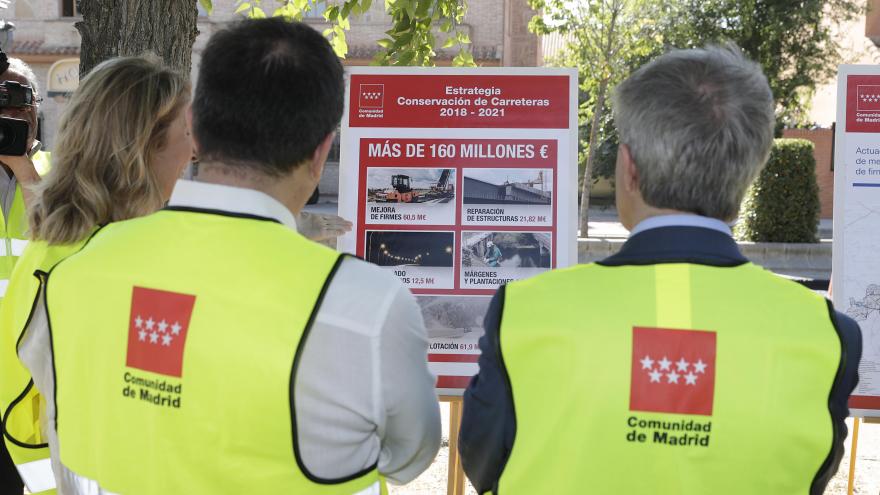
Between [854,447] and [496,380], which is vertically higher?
[496,380]

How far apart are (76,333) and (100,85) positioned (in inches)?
31.4

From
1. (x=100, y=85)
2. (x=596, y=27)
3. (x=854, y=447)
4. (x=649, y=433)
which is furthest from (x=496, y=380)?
(x=596, y=27)

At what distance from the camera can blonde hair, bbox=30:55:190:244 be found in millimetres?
2074

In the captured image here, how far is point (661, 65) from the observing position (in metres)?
1.66

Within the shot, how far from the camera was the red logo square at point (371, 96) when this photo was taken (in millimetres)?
3170

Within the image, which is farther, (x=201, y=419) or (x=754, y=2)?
(x=754, y=2)

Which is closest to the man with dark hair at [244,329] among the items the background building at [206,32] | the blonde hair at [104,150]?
the blonde hair at [104,150]

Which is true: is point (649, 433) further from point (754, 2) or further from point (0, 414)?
point (754, 2)

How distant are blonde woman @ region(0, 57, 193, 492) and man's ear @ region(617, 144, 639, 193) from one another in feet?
3.72

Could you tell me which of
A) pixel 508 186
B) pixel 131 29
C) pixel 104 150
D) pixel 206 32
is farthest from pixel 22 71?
pixel 206 32

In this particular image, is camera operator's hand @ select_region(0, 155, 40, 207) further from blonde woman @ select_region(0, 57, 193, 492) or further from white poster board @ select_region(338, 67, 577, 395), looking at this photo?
white poster board @ select_region(338, 67, 577, 395)

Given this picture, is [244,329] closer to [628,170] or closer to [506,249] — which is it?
[628,170]

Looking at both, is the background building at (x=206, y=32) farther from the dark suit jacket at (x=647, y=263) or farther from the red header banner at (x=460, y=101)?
the dark suit jacket at (x=647, y=263)

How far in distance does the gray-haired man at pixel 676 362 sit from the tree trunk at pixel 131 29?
2.42 metres
